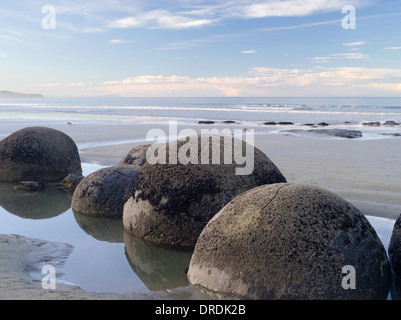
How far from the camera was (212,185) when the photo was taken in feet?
17.9

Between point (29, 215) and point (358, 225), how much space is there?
17.4 ft

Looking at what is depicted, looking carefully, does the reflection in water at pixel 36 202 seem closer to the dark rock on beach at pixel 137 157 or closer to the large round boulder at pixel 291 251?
the dark rock on beach at pixel 137 157

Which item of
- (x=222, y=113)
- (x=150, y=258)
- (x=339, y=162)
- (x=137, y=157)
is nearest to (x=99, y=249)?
(x=150, y=258)

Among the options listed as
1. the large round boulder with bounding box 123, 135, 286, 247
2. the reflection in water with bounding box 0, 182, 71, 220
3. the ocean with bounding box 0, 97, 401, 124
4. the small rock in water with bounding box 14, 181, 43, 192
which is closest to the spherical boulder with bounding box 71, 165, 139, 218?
the reflection in water with bounding box 0, 182, 71, 220

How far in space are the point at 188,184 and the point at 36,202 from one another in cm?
391

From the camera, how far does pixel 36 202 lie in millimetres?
8102

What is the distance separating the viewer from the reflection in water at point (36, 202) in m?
7.35

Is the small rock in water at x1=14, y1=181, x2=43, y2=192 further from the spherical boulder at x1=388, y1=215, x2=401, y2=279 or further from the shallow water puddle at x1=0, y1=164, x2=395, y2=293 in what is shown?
the spherical boulder at x1=388, y1=215, x2=401, y2=279

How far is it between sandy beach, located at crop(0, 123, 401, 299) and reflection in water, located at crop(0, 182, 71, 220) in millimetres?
1613

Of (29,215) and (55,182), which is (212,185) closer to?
(29,215)

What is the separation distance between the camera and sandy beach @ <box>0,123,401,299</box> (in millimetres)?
4012

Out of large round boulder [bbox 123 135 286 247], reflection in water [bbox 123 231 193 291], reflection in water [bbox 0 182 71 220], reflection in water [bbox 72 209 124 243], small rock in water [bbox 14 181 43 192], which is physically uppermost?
large round boulder [bbox 123 135 286 247]

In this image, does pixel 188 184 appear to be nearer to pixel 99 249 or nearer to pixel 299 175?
pixel 99 249

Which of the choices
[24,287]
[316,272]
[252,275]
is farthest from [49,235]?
[316,272]
